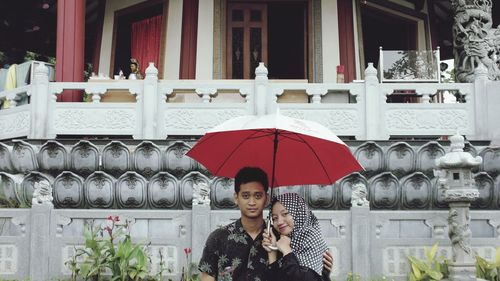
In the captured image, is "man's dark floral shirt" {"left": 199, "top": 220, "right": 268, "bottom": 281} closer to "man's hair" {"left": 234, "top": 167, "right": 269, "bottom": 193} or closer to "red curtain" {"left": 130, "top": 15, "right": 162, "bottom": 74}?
"man's hair" {"left": 234, "top": 167, "right": 269, "bottom": 193}

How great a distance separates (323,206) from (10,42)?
1412cm

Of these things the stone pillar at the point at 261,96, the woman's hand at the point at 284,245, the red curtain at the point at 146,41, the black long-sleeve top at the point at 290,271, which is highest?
the red curtain at the point at 146,41

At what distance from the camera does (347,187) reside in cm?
869

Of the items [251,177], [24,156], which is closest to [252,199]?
[251,177]

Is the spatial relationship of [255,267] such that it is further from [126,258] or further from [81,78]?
[81,78]

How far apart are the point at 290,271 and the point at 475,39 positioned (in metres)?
10.1

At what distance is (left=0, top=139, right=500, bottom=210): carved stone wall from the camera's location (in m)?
8.59

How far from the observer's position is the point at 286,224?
10.9ft

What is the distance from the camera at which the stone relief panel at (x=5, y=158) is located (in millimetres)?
9625

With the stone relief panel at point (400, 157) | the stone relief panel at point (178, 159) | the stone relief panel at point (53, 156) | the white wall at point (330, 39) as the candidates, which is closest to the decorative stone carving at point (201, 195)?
the stone relief panel at point (178, 159)

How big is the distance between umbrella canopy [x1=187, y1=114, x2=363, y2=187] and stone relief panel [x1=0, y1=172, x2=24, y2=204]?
561 cm

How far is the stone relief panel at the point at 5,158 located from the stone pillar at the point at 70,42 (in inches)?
55.9

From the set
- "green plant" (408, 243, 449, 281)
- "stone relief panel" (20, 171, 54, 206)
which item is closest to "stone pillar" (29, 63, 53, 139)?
"stone relief panel" (20, 171, 54, 206)

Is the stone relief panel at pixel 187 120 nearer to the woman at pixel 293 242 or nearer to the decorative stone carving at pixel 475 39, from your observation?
the decorative stone carving at pixel 475 39
